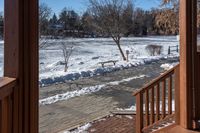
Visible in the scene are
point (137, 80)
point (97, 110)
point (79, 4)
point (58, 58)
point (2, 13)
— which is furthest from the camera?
point (79, 4)

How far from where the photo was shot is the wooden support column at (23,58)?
1.43m

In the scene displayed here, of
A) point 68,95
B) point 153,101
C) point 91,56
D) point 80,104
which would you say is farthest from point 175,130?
point 91,56

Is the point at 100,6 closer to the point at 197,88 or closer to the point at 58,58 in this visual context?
the point at 58,58

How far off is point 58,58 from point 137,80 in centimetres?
486

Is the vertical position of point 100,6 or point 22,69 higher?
point 100,6

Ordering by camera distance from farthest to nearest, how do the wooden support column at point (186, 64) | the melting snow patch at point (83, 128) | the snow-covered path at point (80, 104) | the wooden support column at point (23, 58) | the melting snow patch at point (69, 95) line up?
the melting snow patch at point (69, 95) → the snow-covered path at point (80, 104) → the melting snow patch at point (83, 128) → the wooden support column at point (186, 64) → the wooden support column at point (23, 58)

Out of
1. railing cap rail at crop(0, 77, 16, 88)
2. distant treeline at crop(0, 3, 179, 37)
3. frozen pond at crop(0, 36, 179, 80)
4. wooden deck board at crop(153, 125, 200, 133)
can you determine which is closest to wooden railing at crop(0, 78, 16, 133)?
railing cap rail at crop(0, 77, 16, 88)

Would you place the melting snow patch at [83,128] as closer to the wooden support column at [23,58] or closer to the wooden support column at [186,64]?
the wooden support column at [186,64]

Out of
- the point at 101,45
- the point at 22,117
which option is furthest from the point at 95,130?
the point at 101,45

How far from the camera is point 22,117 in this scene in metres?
1.50

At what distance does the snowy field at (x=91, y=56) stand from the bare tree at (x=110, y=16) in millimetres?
1082

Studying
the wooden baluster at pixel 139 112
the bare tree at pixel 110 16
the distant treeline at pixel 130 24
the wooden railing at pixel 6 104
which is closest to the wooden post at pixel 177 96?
the wooden baluster at pixel 139 112

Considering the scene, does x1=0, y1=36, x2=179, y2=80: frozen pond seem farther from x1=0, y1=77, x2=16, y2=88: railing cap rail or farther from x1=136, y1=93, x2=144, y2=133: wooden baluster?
x1=0, y1=77, x2=16, y2=88: railing cap rail

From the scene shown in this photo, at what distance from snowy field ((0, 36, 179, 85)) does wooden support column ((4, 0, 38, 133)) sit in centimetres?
738
